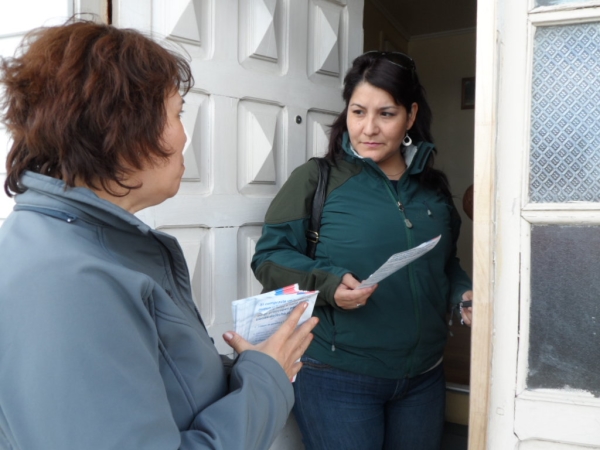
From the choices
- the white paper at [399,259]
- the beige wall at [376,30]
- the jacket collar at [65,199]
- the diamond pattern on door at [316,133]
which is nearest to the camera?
the jacket collar at [65,199]

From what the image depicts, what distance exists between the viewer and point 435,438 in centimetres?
177

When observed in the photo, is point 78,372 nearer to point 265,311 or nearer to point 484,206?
point 265,311

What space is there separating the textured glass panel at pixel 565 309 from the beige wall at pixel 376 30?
3134 millimetres

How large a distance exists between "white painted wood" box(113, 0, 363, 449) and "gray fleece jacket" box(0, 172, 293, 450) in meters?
0.83

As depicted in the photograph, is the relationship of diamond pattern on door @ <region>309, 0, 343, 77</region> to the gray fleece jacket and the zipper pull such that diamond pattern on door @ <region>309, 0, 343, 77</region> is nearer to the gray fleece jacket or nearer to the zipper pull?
the zipper pull

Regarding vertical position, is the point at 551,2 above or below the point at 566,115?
above

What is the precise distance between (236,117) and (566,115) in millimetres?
1132

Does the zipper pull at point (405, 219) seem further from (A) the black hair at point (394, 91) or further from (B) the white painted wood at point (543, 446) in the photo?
(B) the white painted wood at point (543, 446)

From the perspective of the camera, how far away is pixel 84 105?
2.66 ft

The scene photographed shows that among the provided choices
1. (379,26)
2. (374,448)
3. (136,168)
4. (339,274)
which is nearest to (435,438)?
(374,448)

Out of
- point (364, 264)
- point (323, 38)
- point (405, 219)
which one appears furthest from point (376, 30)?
point (364, 264)

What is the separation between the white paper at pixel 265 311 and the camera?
3.69 ft

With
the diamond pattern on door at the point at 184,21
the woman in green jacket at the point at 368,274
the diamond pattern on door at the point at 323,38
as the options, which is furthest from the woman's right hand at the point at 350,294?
the diamond pattern on door at the point at 323,38

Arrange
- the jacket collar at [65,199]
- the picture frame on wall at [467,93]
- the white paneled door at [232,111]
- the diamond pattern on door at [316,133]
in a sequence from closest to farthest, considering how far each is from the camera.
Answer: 1. the jacket collar at [65,199]
2. the white paneled door at [232,111]
3. the diamond pattern on door at [316,133]
4. the picture frame on wall at [467,93]
